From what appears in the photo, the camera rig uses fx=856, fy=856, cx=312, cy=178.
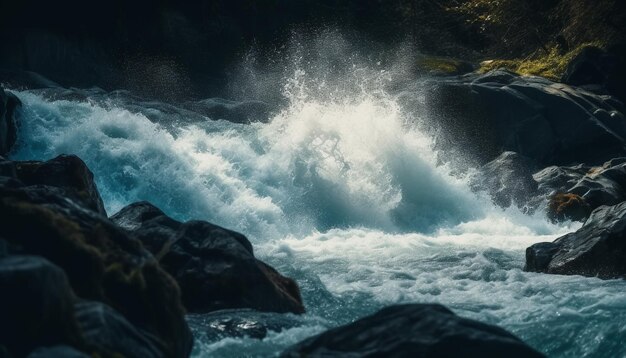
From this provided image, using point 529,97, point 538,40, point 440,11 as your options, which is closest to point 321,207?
point 529,97

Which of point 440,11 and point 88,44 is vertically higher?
point 440,11

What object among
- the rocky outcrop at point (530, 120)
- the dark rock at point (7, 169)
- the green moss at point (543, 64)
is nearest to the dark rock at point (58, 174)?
the dark rock at point (7, 169)

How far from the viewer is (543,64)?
32.1 metres

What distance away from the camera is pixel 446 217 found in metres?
21.7

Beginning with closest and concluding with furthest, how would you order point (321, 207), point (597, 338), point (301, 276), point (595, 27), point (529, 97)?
1. point (597, 338)
2. point (301, 276)
3. point (321, 207)
4. point (529, 97)
5. point (595, 27)

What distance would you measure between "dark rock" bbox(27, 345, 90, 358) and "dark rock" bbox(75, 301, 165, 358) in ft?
1.11

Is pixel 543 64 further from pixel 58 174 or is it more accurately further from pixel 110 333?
pixel 110 333

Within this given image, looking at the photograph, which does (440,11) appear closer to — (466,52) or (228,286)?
(466,52)

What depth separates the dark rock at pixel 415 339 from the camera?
22.7ft

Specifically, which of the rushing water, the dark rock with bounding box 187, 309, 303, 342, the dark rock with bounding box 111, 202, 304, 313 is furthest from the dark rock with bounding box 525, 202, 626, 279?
the dark rock with bounding box 187, 309, 303, 342

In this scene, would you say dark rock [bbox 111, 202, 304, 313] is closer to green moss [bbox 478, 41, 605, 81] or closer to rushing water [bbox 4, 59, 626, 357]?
rushing water [bbox 4, 59, 626, 357]

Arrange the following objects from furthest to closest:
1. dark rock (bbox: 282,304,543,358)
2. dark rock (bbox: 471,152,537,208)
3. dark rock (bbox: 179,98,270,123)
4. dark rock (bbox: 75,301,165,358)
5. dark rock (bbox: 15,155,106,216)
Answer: dark rock (bbox: 179,98,270,123) < dark rock (bbox: 471,152,537,208) < dark rock (bbox: 15,155,106,216) < dark rock (bbox: 282,304,543,358) < dark rock (bbox: 75,301,165,358)

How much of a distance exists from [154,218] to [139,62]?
72.0 ft

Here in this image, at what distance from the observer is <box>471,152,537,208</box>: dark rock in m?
22.7
